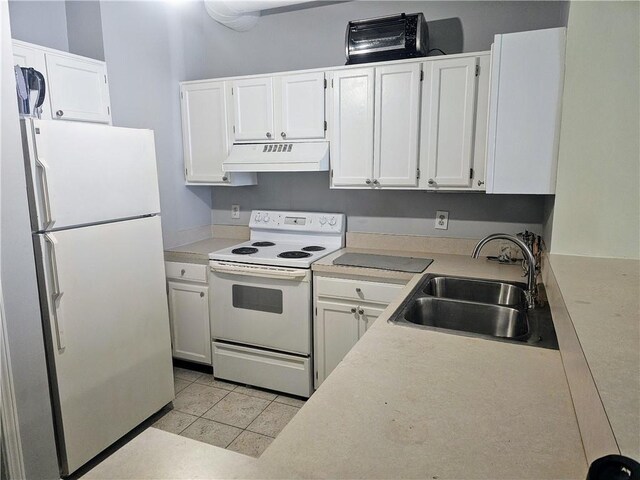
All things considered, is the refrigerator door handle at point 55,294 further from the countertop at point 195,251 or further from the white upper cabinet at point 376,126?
the white upper cabinet at point 376,126

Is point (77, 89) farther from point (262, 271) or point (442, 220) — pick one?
point (442, 220)

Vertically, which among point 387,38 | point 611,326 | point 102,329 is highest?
point 387,38

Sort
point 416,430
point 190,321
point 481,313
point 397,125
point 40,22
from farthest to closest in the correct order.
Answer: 1. point 190,321
2. point 397,125
3. point 40,22
4. point 481,313
5. point 416,430

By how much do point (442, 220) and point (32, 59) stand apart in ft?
8.42

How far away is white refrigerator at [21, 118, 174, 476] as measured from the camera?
6.01 ft

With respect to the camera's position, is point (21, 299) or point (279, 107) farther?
point (279, 107)

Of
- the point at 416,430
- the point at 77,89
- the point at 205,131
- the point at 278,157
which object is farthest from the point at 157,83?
the point at 416,430

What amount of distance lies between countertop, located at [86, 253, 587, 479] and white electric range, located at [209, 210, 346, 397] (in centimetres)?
140

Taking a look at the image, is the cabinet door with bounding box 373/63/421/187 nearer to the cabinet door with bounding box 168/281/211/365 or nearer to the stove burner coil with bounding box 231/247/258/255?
the stove burner coil with bounding box 231/247/258/255

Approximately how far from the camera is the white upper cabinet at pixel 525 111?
72.4 inches

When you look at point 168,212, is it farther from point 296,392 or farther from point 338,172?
point 296,392

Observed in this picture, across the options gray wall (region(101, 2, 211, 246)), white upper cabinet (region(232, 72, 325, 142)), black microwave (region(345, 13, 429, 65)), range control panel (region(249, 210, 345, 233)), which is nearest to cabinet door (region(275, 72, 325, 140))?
white upper cabinet (region(232, 72, 325, 142))

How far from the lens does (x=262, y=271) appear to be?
104 inches

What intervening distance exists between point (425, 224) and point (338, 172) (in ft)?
2.35
